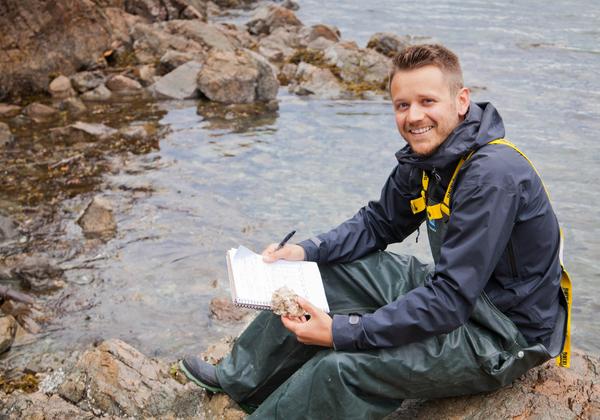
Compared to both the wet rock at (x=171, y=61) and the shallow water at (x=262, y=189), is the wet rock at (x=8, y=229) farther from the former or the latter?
the wet rock at (x=171, y=61)

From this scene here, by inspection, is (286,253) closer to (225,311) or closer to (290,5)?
(225,311)

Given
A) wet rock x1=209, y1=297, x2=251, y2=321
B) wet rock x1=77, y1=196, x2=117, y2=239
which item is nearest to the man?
wet rock x1=209, y1=297, x2=251, y2=321

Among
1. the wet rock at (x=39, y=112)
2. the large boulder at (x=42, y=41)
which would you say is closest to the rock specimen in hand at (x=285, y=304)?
the wet rock at (x=39, y=112)

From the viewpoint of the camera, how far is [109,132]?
11664mm

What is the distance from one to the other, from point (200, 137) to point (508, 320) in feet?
29.2

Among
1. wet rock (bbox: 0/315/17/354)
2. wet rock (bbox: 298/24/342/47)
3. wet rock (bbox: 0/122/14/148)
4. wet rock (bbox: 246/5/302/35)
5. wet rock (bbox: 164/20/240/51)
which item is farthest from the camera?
wet rock (bbox: 246/5/302/35)

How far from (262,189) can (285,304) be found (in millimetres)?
6085

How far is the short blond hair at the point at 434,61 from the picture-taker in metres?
3.59

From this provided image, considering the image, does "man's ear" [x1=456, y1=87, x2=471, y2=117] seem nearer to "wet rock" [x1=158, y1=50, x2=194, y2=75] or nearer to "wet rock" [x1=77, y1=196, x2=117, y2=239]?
"wet rock" [x1=77, y1=196, x2=117, y2=239]

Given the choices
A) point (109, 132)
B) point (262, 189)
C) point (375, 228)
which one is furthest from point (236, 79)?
point (375, 228)

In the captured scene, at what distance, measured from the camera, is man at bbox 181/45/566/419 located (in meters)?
3.24

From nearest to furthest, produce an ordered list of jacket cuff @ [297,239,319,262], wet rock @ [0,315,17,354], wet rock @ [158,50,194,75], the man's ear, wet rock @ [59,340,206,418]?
the man's ear
jacket cuff @ [297,239,319,262]
wet rock @ [59,340,206,418]
wet rock @ [0,315,17,354]
wet rock @ [158,50,194,75]

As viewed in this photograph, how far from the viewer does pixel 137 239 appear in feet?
26.0

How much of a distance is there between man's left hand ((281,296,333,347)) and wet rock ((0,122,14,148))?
346 inches
